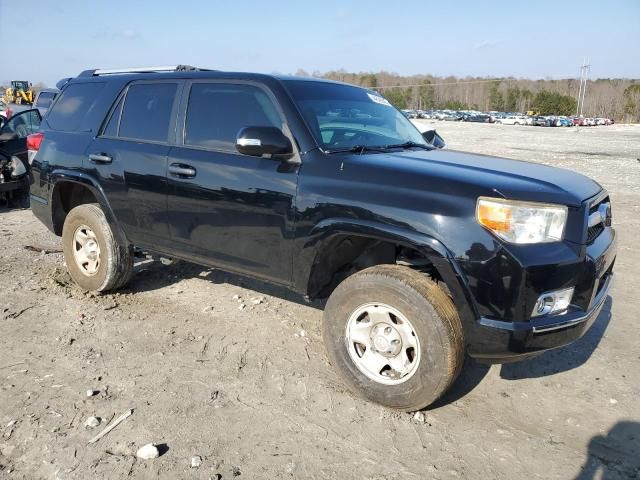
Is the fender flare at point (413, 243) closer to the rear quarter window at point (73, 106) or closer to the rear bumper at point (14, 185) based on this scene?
the rear quarter window at point (73, 106)

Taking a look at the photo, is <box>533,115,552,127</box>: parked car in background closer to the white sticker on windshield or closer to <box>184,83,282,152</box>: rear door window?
the white sticker on windshield

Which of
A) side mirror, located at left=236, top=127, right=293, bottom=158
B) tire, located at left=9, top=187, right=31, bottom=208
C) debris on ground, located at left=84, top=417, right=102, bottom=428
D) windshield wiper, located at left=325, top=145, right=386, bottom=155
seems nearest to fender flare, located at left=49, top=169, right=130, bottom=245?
side mirror, located at left=236, top=127, right=293, bottom=158

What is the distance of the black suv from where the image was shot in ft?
9.20

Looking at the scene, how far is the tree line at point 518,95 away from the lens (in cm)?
10212

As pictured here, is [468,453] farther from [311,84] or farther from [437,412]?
[311,84]

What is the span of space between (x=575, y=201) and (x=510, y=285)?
654 mm

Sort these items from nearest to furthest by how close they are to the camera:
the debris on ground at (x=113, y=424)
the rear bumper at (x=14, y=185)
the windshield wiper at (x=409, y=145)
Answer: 1. the debris on ground at (x=113, y=424)
2. the windshield wiper at (x=409, y=145)
3. the rear bumper at (x=14, y=185)

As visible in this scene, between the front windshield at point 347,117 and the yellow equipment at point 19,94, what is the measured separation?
3164 cm

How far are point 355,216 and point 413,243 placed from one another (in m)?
0.40

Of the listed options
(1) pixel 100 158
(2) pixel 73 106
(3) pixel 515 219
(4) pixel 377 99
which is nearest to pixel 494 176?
(3) pixel 515 219

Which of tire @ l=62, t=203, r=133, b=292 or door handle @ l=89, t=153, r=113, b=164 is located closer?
door handle @ l=89, t=153, r=113, b=164

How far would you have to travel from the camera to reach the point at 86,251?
5.00 meters

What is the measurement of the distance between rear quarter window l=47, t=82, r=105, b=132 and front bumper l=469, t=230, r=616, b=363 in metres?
3.99

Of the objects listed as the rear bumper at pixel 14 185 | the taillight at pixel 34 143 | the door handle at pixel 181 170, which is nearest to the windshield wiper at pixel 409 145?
the door handle at pixel 181 170
